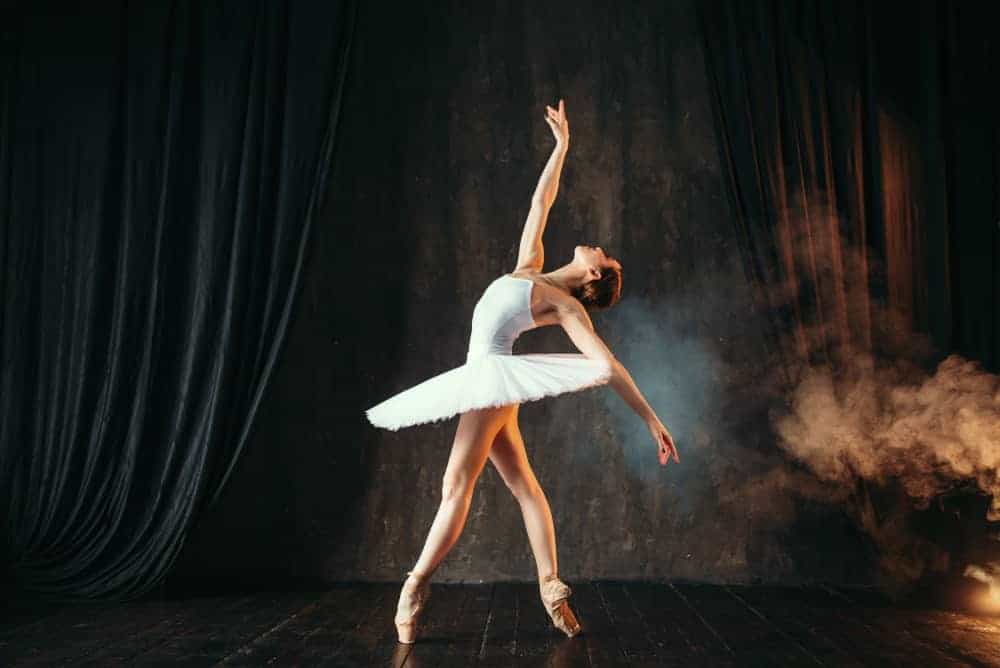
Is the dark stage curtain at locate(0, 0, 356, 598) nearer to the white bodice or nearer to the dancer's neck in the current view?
the white bodice

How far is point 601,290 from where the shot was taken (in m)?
3.28

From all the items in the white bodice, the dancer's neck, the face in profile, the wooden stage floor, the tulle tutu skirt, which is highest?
the face in profile

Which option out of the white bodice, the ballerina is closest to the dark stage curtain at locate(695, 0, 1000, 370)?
the ballerina

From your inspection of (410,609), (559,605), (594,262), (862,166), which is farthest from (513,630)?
(862,166)

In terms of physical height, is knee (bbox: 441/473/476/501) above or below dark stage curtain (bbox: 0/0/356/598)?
below

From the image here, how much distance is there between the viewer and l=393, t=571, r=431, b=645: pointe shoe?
3064 mm

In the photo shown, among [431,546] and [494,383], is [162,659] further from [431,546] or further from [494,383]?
[494,383]

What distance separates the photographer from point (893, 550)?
13.3 ft

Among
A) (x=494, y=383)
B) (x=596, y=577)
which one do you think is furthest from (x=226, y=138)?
(x=596, y=577)

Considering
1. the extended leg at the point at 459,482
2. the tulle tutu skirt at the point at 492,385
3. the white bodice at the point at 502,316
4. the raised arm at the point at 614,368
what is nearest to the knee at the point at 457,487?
the extended leg at the point at 459,482

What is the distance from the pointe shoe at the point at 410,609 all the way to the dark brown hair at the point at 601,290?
1.07m

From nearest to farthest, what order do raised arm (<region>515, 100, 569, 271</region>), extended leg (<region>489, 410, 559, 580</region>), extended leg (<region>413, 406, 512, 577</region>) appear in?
extended leg (<region>413, 406, 512, 577</region>)
extended leg (<region>489, 410, 559, 580</region>)
raised arm (<region>515, 100, 569, 271</region>)

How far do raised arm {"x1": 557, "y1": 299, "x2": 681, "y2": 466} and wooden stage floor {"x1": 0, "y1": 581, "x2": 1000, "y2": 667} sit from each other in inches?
26.0

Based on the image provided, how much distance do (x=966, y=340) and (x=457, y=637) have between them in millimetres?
2615
